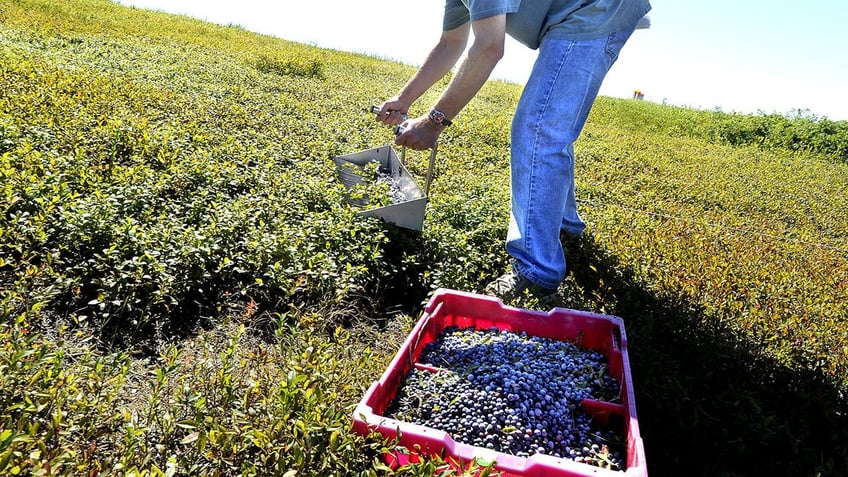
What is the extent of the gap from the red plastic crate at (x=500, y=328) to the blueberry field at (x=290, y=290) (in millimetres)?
94

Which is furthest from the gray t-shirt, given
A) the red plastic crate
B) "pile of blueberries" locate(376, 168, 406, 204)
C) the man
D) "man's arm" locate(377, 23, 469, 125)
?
the red plastic crate

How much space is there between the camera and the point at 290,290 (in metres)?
2.83

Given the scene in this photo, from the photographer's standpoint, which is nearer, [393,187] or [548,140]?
[548,140]

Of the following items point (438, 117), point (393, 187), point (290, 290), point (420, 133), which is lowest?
point (290, 290)

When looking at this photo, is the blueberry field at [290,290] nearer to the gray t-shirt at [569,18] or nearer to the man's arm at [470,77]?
the man's arm at [470,77]

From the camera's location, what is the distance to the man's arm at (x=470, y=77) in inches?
106

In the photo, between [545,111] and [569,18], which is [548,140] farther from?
[569,18]

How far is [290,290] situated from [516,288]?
1.16 m

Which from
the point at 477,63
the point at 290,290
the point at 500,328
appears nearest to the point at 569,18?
the point at 477,63

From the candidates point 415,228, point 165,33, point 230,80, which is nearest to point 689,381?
point 415,228

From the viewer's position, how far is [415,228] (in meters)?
3.58

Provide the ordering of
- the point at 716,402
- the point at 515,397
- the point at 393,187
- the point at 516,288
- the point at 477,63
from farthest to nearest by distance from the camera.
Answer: the point at 393,187
the point at 516,288
the point at 477,63
the point at 716,402
the point at 515,397

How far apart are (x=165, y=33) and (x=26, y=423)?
11968 mm

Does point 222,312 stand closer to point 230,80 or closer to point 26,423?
point 26,423
